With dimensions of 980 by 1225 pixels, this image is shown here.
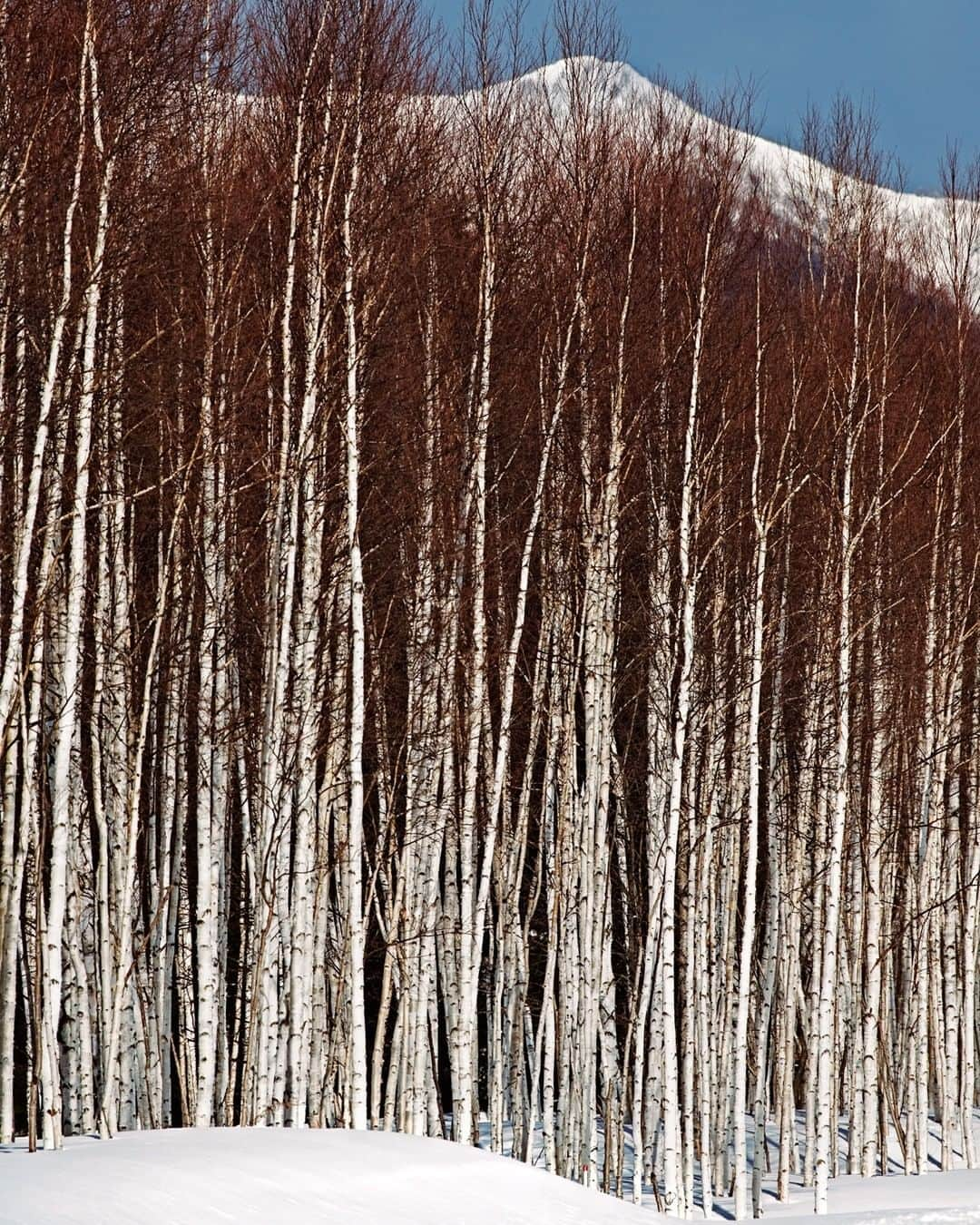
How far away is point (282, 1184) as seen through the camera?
6.40 m

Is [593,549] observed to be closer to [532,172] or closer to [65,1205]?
[532,172]

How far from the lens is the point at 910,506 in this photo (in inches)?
560

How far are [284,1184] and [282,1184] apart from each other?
0.01 m

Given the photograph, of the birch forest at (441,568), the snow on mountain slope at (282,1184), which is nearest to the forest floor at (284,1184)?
the snow on mountain slope at (282,1184)

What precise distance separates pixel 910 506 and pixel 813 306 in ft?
8.57

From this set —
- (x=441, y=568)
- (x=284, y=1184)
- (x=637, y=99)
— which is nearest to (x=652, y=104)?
(x=637, y=99)

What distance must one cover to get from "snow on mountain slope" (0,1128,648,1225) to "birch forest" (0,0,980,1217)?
66 centimetres

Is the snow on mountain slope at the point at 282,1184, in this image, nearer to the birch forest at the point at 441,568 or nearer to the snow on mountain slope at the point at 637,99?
the birch forest at the point at 441,568

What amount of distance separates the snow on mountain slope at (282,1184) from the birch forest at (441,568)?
26.1 inches

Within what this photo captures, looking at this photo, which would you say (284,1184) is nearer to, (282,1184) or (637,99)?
(282,1184)

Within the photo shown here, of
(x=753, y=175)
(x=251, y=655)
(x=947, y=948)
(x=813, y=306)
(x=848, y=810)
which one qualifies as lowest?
(x=947, y=948)

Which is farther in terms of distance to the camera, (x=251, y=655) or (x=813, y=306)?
(x=813, y=306)

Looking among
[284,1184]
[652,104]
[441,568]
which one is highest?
[652,104]

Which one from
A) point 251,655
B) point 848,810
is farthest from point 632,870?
point 251,655
